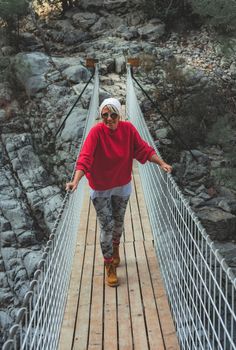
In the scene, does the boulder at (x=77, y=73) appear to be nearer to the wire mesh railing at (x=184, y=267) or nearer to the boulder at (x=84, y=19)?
the boulder at (x=84, y=19)

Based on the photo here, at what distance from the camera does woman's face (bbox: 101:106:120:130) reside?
255 cm

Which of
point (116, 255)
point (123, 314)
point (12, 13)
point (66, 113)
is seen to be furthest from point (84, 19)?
point (123, 314)

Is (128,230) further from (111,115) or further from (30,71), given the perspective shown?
(30,71)

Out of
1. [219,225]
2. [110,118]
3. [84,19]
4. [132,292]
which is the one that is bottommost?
[219,225]

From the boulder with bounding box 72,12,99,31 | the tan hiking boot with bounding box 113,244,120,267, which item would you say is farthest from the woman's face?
the boulder with bounding box 72,12,99,31

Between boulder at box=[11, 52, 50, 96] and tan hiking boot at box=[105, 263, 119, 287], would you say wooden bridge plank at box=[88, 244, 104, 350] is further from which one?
boulder at box=[11, 52, 50, 96]

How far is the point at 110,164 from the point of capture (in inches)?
104

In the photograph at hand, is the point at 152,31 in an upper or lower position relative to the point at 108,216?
lower

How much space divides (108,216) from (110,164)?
1.00 feet

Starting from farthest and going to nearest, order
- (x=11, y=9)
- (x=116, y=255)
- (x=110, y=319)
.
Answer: (x=11, y=9) < (x=116, y=255) < (x=110, y=319)

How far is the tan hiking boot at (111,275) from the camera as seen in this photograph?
9.31ft

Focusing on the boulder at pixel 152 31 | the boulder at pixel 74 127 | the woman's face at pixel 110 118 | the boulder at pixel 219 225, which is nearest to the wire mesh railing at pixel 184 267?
the woman's face at pixel 110 118

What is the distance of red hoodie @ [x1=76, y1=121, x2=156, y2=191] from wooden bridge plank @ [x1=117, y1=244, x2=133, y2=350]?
596 mm

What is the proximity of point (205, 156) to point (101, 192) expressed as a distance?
17.5 ft
